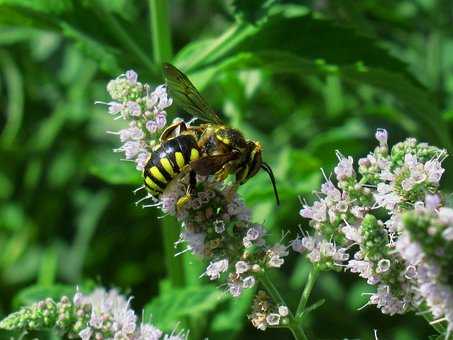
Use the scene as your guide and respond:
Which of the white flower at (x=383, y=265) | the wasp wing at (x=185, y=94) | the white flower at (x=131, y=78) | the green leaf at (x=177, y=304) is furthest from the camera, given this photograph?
the green leaf at (x=177, y=304)

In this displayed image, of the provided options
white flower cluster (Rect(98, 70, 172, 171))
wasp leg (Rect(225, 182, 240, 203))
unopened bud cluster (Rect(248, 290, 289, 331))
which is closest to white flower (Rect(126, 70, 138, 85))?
white flower cluster (Rect(98, 70, 172, 171))

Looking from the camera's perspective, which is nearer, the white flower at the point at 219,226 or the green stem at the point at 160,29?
the white flower at the point at 219,226

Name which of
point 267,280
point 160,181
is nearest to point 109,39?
point 160,181

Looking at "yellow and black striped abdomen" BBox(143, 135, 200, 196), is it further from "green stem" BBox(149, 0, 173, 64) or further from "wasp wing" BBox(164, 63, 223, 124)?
"green stem" BBox(149, 0, 173, 64)

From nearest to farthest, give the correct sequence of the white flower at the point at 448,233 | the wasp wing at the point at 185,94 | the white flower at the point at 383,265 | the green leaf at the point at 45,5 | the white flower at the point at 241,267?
the white flower at the point at 448,233
the white flower at the point at 383,265
the white flower at the point at 241,267
the wasp wing at the point at 185,94
the green leaf at the point at 45,5

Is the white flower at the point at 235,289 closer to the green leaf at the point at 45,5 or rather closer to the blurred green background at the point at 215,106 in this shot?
the blurred green background at the point at 215,106

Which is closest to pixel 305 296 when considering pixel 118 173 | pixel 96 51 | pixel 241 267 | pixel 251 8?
pixel 241 267

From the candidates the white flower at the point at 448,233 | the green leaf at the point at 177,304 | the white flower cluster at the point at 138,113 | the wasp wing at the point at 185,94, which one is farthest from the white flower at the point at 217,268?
the green leaf at the point at 177,304
